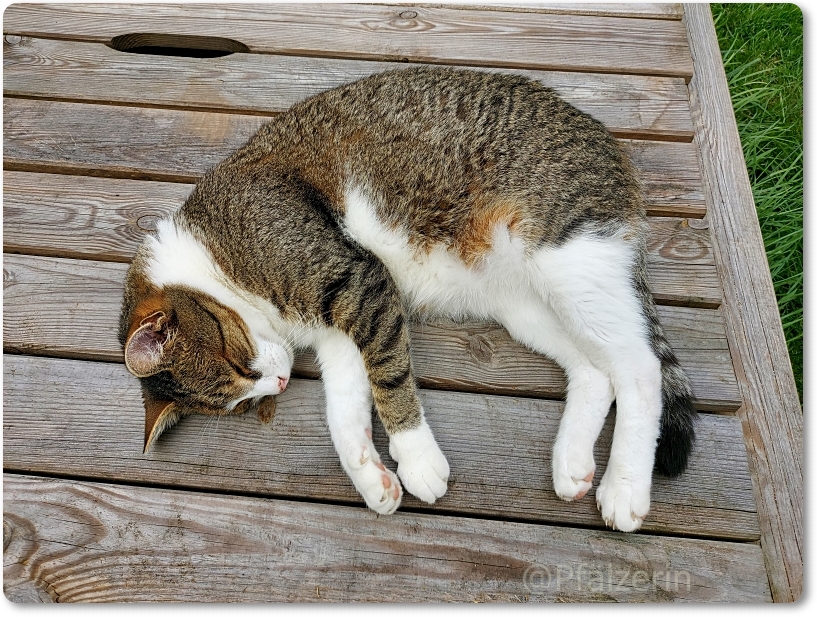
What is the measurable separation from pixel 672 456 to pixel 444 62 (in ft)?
6.30

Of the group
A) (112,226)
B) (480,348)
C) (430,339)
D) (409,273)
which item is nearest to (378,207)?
(409,273)

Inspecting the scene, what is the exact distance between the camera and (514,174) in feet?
6.23

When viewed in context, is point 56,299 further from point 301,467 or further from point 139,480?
point 301,467

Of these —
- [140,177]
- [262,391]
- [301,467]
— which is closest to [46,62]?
[140,177]

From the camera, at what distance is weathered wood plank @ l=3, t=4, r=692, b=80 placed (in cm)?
262

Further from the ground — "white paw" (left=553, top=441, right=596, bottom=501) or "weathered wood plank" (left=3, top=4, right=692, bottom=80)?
"weathered wood plank" (left=3, top=4, right=692, bottom=80)

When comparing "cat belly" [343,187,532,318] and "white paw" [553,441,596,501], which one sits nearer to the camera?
"white paw" [553,441,596,501]

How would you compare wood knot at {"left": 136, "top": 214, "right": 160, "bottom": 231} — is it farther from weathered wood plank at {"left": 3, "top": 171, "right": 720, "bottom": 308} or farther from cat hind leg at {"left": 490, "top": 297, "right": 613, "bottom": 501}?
cat hind leg at {"left": 490, "top": 297, "right": 613, "bottom": 501}

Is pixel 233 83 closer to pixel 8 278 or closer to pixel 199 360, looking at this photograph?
pixel 8 278

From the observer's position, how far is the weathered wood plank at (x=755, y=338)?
1.80 m

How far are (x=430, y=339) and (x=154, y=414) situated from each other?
951 mm

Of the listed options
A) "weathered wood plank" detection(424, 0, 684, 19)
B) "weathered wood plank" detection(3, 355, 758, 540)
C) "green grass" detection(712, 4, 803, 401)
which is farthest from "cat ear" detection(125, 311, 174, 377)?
"green grass" detection(712, 4, 803, 401)

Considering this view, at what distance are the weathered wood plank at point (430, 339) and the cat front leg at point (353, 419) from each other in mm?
106

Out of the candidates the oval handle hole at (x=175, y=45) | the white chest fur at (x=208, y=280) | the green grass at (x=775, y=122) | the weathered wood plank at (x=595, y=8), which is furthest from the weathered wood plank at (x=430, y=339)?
the weathered wood plank at (x=595, y=8)
